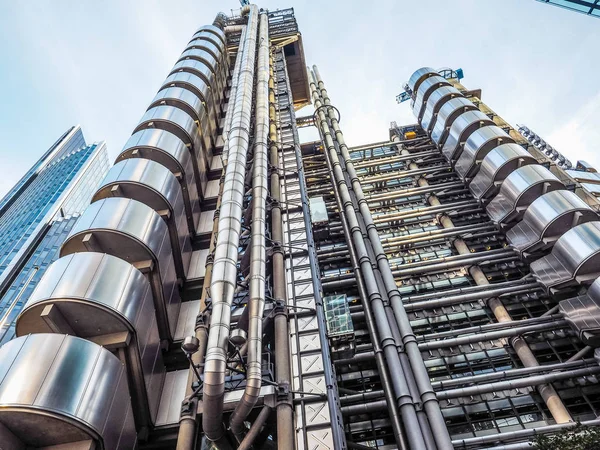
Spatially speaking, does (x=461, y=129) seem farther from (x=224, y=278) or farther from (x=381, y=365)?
(x=224, y=278)

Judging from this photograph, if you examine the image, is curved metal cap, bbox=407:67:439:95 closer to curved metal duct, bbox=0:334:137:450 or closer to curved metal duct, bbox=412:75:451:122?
curved metal duct, bbox=412:75:451:122

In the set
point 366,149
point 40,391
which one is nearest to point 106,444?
point 40,391

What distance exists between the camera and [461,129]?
3778cm

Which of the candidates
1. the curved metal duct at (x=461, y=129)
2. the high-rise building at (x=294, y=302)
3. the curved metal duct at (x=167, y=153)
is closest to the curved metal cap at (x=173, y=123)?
the high-rise building at (x=294, y=302)

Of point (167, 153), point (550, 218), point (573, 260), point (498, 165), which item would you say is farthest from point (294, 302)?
point (498, 165)

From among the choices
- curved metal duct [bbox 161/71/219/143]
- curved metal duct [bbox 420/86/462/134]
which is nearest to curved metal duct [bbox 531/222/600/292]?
curved metal duct [bbox 420/86/462/134]

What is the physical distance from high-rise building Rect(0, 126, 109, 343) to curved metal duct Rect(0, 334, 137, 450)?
7476 cm

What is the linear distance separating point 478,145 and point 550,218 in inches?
409

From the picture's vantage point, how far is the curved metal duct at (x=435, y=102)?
42500 mm

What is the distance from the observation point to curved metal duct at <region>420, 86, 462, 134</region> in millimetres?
42500

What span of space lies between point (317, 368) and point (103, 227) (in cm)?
1130

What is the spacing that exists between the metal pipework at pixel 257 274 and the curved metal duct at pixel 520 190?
16861mm

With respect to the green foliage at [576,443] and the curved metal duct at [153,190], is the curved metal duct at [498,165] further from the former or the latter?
the curved metal duct at [153,190]

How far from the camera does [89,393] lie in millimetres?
14133
